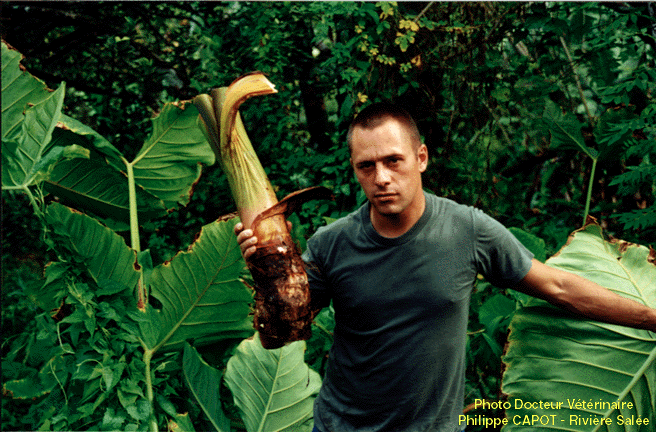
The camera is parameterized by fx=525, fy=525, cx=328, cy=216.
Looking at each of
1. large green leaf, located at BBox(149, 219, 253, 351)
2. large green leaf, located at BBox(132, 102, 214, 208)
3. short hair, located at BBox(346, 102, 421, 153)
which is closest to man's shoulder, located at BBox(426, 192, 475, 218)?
short hair, located at BBox(346, 102, 421, 153)

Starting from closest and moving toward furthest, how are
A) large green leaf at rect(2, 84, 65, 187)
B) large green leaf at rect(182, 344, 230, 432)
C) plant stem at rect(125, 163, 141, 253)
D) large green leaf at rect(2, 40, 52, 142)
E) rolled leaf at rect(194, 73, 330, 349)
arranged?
rolled leaf at rect(194, 73, 330, 349) → large green leaf at rect(2, 84, 65, 187) → large green leaf at rect(182, 344, 230, 432) → large green leaf at rect(2, 40, 52, 142) → plant stem at rect(125, 163, 141, 253)

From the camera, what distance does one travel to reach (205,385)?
2.25 m

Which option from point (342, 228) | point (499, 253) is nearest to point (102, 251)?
point (342, 228)

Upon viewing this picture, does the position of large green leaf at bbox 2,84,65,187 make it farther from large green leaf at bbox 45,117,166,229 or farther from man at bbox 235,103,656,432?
man at bbox 235,103,656,432

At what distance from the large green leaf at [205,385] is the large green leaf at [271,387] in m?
0.08

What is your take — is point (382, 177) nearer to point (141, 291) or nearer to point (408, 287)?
point (408, 287)

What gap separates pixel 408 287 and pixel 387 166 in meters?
0.38

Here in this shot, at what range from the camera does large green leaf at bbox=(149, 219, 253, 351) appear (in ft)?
7.30

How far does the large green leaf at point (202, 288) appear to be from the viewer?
222 centimetres

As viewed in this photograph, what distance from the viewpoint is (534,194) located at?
13.3 feet

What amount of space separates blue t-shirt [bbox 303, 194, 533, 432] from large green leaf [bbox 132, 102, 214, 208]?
123 cm

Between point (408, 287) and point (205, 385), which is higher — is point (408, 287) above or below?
above

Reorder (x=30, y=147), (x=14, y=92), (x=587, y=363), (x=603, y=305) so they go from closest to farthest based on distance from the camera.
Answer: (x=603, y=305), (x=587, y=363), (x=30, y=147), (x=14, y=92)

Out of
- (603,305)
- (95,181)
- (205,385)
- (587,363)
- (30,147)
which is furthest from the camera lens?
(95,181)
